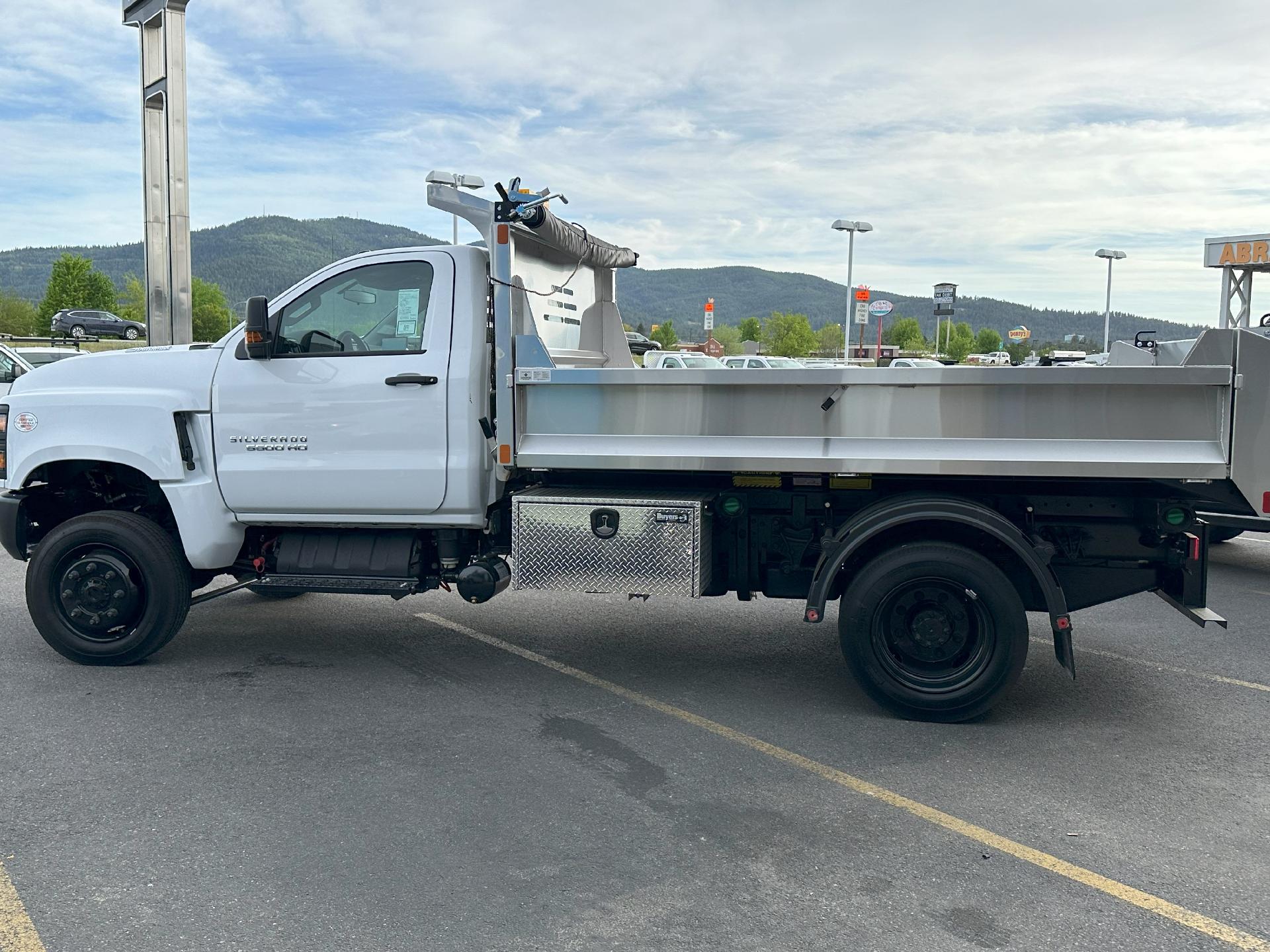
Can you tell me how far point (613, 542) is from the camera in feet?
18.4

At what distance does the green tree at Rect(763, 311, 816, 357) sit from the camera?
343 feet

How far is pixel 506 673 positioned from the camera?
6.12 metres

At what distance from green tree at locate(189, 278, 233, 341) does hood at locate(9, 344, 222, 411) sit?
79372mm

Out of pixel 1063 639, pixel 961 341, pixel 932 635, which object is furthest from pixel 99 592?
pixel 961 341

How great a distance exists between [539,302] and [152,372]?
7.44 ft

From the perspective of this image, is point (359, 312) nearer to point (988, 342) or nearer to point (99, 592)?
point (99, 592)

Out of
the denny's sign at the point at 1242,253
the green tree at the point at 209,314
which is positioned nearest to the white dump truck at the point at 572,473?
the denny's sign at the point at 1242,253

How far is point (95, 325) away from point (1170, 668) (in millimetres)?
56945

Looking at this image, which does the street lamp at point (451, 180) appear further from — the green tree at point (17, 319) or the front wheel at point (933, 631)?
the green tree at point (17, 319)

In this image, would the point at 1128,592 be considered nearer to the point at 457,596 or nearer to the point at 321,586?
the point at 321,586

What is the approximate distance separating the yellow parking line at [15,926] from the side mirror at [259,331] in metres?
3.09

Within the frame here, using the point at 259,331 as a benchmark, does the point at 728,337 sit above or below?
above

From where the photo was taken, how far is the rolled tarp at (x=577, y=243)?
586 cm

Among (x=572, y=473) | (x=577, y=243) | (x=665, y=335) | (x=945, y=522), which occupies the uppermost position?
(x=665, y=335)
